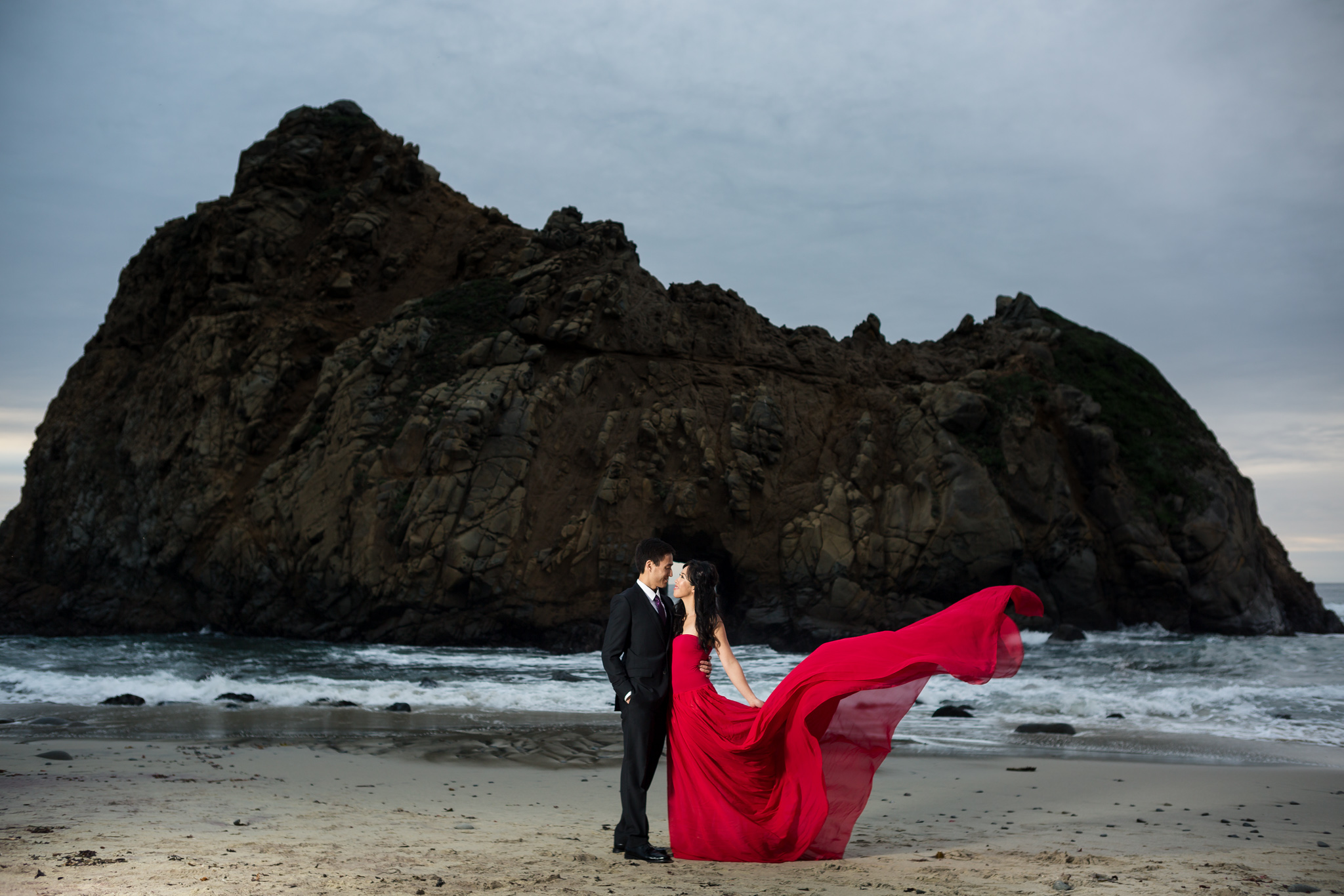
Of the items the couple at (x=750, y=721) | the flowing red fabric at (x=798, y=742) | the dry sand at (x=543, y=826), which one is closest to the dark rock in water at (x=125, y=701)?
the dry sand at (x=543, y=826)

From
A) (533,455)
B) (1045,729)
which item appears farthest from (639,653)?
(533,455)

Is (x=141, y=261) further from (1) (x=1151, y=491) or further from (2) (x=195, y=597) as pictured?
(1) (x=1151, y=491)

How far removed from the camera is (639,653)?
5.32 m

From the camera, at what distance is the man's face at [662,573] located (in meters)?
5.42

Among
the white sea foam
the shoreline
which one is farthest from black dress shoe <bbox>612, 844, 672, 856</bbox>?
the white sea foam

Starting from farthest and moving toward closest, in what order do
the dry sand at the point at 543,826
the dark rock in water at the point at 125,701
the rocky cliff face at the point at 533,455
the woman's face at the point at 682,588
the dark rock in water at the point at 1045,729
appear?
the rocky cliff face at the point at 533,455
the dark rock in water at the point at 125,701
the dark rock in water at the point at 1045,729
the woman's face at the point at 682,588
the dry sand at the point at 543,826

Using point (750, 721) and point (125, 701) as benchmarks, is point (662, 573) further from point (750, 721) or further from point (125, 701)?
point (125, 701)

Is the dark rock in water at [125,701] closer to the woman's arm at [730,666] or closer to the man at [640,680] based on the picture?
the man at [640,680]

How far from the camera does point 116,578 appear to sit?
29.7 meters

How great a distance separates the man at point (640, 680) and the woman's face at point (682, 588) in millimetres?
104

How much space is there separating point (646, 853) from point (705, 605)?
1.44 m

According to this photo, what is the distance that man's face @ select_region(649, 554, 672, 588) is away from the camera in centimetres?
542

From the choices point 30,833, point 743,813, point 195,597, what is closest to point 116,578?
point 195,597

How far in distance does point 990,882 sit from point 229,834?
4334mm
